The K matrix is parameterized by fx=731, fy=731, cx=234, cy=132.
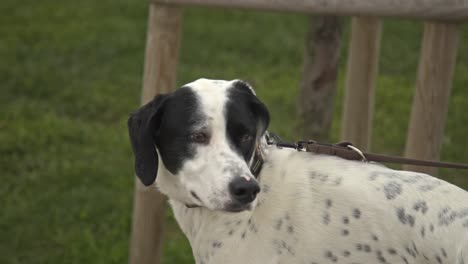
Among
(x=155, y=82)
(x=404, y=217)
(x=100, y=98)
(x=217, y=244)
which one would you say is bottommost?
(x=100, y=98)

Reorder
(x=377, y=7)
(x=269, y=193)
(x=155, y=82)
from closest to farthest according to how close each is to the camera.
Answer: (x=269, y=193) < (x=377, y=7) < (x=155, y=82)

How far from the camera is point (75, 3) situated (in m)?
10.5

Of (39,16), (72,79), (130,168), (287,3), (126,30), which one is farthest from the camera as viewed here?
(39,16)

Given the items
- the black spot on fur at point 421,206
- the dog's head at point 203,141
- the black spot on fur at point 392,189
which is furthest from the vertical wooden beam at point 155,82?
the black spot on fur at point 421,206

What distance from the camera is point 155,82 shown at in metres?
4.00

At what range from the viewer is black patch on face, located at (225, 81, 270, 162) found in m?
2.99

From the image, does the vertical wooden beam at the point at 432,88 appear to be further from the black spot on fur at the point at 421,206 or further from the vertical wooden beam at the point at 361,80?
the black spot on fur at the point at 421,206

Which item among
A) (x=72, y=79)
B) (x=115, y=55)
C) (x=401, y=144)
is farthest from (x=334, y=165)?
(x=115, y=55)

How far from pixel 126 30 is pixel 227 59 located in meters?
1.59

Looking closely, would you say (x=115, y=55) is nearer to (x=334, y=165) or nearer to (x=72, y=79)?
(x=72, y=79)

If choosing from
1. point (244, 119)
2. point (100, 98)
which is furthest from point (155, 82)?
point (100, 98)

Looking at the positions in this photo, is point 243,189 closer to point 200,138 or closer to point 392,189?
point 200,138

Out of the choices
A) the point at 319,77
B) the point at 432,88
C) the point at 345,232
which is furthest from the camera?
the point at 319,77

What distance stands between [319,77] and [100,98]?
2.86 m
